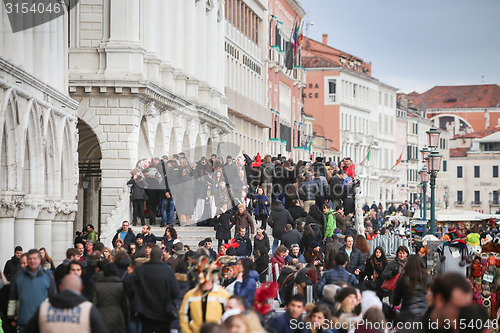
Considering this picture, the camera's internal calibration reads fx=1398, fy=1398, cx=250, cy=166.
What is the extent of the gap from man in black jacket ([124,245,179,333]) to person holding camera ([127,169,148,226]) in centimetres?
1868

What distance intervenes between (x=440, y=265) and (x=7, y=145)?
1071cm

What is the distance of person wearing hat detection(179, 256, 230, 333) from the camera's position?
574 inches

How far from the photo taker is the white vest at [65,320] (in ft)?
42.1

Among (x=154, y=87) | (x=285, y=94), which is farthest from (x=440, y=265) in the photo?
(x=285, y=94)

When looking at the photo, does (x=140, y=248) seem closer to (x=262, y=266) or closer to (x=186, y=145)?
(x=262, y=266)

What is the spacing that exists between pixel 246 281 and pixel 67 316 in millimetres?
4380

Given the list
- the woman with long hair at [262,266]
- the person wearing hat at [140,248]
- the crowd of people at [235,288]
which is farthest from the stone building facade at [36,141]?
the woman with long hair at [262,266]

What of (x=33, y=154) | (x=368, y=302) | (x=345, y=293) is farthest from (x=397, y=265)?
(x=33, y=154)

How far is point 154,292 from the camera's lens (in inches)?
624

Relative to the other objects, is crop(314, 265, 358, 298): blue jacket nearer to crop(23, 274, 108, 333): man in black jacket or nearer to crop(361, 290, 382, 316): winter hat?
crop(361, 290, 382, 316): winter hat

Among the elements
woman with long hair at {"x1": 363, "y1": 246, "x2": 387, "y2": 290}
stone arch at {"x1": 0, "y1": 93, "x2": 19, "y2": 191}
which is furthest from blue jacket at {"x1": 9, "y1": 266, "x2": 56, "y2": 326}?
stone arch at {"x1": 0, "y1": 93, "x2": 19, "y2": 191}

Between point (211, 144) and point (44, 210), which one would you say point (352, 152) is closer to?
point (211, 144)

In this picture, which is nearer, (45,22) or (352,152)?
(45,22)

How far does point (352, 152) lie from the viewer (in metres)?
122
